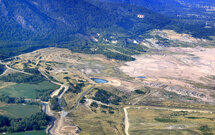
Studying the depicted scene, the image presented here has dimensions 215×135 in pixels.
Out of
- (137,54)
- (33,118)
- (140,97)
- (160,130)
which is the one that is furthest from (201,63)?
(33,118)

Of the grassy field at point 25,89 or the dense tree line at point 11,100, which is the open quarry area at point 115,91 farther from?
the dense tree line at point 11,100

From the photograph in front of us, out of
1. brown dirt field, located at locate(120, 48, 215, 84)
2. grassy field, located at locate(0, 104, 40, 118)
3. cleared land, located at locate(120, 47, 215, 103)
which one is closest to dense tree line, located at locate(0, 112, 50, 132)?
grassy field, located at locate(0, 104, 40, 118)

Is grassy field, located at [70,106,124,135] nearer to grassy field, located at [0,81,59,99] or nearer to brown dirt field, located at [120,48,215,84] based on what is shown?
grassy field, located at [0,81,59,99]

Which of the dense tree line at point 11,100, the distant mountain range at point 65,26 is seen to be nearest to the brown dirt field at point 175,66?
the distant mountain range at point 65,26

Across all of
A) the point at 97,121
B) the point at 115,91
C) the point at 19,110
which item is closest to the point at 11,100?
the point at 19,110

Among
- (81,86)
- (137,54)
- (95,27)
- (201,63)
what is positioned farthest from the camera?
(95,27)

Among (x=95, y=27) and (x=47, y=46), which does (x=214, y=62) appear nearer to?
(x=47, y=46)

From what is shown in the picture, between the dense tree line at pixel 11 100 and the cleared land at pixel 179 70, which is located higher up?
the cleared land at pixel 179 70
